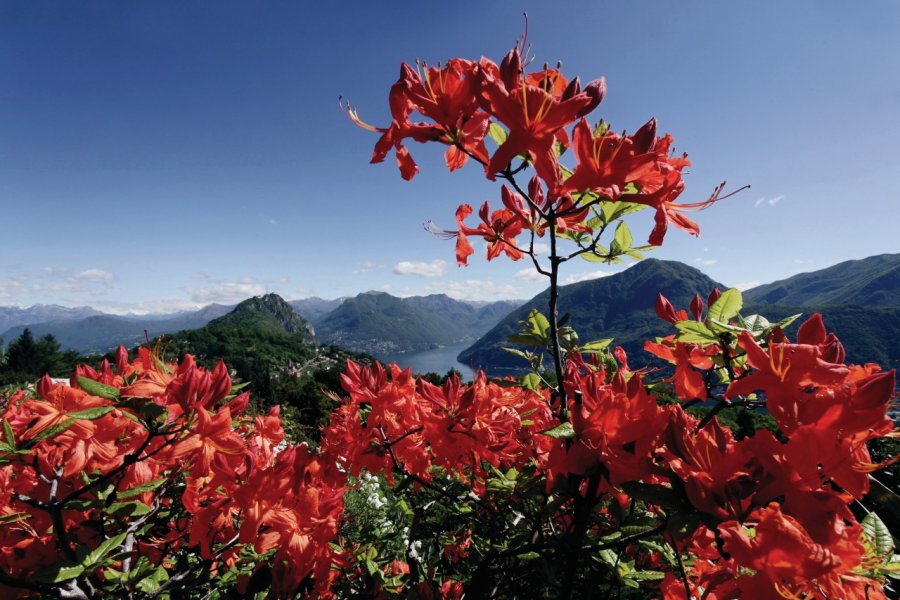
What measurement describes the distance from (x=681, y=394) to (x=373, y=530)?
2.28m

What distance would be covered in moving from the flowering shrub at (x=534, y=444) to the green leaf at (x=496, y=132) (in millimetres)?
13

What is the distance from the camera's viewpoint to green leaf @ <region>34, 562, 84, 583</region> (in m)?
1.15

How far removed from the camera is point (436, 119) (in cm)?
115

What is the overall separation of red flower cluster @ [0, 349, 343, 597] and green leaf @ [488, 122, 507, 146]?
3.99 ft

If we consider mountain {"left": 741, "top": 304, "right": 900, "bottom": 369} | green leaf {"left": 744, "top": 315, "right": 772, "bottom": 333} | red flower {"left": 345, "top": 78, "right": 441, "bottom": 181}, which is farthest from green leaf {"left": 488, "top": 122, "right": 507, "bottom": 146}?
mountain {"left": 741, "top": 304, "right": 900, "bottom": 369}

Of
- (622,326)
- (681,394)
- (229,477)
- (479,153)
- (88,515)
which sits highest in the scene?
(479,153)

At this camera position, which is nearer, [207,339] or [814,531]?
[814,531]

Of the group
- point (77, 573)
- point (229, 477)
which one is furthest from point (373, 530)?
point (77, 573)

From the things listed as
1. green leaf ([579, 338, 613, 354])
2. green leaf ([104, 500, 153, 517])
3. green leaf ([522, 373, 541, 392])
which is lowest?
green leaf ([104, 500, 153, 517])

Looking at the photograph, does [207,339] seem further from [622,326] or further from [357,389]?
[622,326]

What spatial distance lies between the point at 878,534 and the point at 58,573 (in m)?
→ 2.32

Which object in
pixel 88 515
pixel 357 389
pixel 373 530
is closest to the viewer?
pixel 88 515

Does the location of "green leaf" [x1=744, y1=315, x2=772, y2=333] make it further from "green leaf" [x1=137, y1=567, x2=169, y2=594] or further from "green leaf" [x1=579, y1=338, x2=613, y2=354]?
"green leaf" [x1=137, y1=567, x2=169, y2=594]

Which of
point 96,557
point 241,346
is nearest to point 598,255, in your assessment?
point 96,557
